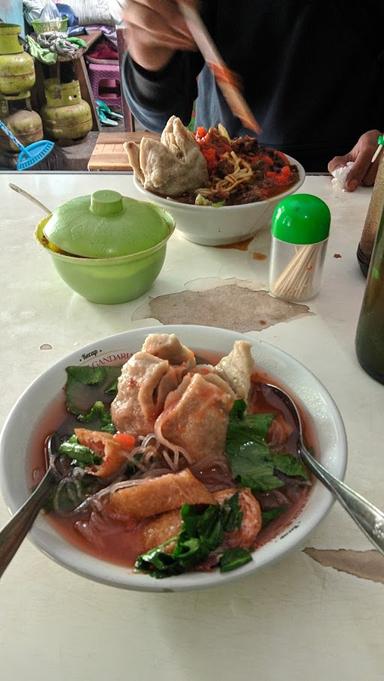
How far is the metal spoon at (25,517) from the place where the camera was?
577 millimetres

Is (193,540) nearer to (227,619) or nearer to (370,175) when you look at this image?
(227,619)

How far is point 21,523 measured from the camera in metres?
0.62

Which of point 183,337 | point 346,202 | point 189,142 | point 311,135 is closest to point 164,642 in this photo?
point 183,337

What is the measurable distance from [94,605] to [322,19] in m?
1.99

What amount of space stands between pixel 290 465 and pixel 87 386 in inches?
13.3

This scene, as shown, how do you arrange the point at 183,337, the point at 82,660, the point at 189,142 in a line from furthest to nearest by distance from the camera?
the point at 189,142 < the point at 183,337 < the point at 82,660

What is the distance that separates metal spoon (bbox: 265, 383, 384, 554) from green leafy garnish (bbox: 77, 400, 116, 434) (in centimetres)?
29

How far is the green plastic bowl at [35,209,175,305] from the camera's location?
115cm

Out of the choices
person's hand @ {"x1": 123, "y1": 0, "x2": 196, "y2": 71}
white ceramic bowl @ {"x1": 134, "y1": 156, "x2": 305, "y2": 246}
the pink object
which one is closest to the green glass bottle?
white ceramic bowl @ {"x1": 134, "y1": 156, "x2": 305, "y2": 246}

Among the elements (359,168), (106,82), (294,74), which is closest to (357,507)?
(359,168)

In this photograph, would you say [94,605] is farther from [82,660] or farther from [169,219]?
[169,219]

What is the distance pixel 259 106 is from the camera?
2.12 m

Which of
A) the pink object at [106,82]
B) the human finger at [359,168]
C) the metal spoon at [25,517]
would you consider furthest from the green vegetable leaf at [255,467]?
the pink object at [106,82]

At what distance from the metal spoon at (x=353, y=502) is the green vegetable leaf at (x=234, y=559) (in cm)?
13
